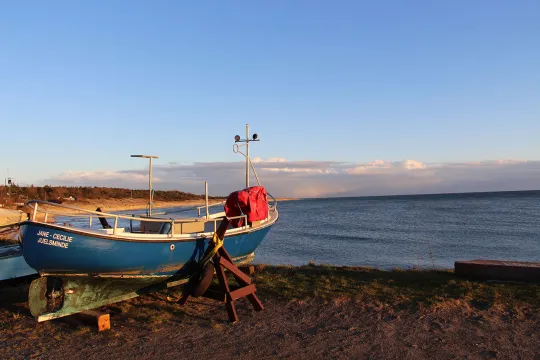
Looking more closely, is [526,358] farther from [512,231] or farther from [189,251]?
[512,231]

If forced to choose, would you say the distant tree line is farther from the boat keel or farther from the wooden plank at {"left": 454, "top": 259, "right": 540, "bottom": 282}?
the wooden plank at {"left": 454, "top": 259, "right": 540, "bottom": 282}

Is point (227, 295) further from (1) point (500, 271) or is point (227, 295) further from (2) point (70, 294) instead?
(1) point (500, 271)

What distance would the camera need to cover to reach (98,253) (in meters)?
A: 7.62

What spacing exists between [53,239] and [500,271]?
9533 millimetres

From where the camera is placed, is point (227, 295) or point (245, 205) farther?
point (245, 205)

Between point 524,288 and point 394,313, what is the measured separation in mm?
3328

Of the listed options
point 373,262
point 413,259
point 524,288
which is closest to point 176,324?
point 524,288

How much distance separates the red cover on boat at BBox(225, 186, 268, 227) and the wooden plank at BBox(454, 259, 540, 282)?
5.35 m

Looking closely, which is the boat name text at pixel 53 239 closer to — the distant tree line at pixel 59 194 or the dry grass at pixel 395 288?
the dry grass at pixel 395 288

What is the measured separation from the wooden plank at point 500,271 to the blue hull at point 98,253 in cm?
647

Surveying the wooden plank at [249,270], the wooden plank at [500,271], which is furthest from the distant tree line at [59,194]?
the wooden plank at [500,271]

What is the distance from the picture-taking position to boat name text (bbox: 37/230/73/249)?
23.6 ft

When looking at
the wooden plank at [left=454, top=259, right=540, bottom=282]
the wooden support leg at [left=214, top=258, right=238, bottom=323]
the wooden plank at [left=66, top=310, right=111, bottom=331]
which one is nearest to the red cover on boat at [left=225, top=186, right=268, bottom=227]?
the wooden support leg at [left=214, top=258, right=238, bottom=323]

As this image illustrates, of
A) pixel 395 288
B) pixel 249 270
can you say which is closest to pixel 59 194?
pixel 249 270
